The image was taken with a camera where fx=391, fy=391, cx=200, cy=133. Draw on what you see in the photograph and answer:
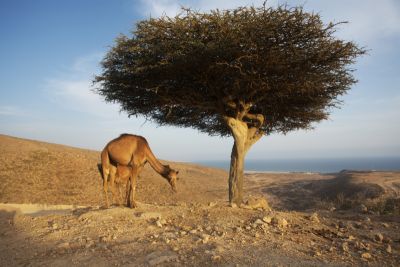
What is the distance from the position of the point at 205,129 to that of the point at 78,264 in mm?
11140

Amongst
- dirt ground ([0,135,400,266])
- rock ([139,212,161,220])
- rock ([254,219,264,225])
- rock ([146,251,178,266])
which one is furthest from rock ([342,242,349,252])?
rock ([139,212,161,220])

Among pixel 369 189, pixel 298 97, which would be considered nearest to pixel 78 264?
pixel 298 97

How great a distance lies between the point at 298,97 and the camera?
43.2 ft

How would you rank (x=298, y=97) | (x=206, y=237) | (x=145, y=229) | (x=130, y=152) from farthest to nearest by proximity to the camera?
(x=298, y=97), (x=130, y=152), (x=145, y=229), (x=206, y=237)

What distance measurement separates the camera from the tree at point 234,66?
1031 centimetres

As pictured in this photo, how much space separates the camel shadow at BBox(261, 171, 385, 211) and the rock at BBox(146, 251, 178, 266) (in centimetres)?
1435

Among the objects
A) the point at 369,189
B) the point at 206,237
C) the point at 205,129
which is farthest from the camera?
the point at 369,189

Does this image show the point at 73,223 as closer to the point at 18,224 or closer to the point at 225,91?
the point at 18,224

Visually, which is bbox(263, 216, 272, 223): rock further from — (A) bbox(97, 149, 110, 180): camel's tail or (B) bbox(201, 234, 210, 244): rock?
(A) bbox(97, 149, 110, 180): camel's tail

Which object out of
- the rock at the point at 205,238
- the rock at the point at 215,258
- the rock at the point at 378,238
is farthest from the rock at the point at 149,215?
the rock at the point at 378,238

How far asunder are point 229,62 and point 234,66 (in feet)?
1.81

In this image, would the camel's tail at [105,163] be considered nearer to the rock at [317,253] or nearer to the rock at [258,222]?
the rock at [258,222]

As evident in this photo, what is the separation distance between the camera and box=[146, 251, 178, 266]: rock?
5.88m

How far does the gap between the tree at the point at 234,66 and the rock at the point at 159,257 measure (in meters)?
5.41
